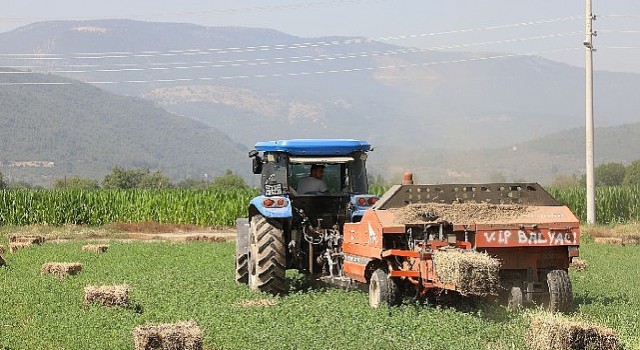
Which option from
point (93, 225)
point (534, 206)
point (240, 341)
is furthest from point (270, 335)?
point (93, 225)

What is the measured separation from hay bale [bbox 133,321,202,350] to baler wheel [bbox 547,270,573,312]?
5.49m

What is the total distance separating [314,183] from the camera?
17906 millimetres

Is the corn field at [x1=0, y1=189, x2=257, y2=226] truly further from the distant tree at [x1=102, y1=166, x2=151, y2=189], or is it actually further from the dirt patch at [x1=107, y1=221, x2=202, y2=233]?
the distant tree at [x1=102, y1=166, x2=151, y2=189]

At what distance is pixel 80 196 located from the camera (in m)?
47.2

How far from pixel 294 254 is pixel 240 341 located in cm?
568

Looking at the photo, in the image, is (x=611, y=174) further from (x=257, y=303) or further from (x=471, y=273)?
(x=471, y=273)

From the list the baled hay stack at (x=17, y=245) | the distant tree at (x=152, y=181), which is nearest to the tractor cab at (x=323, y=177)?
the baled hay stack at (x=17, y=245)

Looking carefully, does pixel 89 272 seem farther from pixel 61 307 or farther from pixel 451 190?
pixel 451 190

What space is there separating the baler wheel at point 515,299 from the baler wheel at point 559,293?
1.41 feet

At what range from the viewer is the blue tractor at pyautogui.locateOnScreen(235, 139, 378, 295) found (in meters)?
16.8

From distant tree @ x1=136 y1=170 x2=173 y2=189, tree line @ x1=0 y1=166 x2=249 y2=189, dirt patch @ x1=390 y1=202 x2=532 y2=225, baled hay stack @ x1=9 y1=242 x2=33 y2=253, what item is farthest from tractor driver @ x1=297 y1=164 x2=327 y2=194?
distant tree @ x1=136 y1=170 x2=173 y2=189

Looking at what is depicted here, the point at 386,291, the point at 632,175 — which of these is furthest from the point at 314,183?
the point at 632,175

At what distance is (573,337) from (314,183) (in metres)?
7.94

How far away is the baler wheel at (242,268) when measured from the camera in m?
18.4
